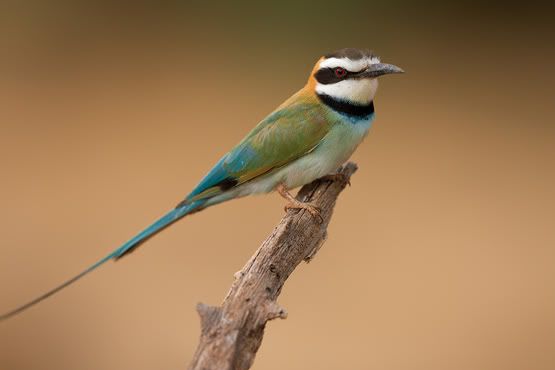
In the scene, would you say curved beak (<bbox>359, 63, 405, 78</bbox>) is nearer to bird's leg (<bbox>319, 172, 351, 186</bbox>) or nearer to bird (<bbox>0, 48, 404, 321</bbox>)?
bird (<bbox>0, 48, 404, 321</bbox>)

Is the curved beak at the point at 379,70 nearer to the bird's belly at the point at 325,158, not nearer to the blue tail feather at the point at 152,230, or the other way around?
the bird's belly at the point at 325,158

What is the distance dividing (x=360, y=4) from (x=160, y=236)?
238cm

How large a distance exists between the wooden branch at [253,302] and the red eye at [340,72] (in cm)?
49

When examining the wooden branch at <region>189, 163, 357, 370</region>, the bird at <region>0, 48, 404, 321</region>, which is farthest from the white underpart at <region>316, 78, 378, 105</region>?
the wooden branch at <region>189, 163, 357, 370</region>

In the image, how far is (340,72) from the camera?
2.62 m

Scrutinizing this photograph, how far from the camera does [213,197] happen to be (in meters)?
2.63

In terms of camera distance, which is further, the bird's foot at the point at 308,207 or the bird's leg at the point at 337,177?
the bird's leg at the point at 337,177

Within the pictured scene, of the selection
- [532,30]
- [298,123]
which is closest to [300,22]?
[532,30]

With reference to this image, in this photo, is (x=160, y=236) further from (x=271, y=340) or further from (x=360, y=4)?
(x=360, y=4)

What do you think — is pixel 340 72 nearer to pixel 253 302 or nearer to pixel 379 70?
pixel 379 70

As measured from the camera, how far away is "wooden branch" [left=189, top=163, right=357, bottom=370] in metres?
1.67

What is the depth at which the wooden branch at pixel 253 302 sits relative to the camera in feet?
5.47

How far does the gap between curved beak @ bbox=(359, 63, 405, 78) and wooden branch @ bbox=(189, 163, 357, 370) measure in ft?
1.66

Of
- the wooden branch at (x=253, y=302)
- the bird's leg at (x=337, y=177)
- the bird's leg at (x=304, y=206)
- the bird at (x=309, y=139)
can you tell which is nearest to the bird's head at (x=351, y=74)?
the bird at (x=309, y=139)
